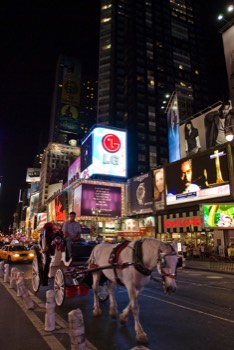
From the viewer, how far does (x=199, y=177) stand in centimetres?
3844

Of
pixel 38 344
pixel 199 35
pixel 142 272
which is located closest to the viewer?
pixel 38 344

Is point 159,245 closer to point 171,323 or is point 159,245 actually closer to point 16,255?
point 171,323

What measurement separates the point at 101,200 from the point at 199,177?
91.1 ft

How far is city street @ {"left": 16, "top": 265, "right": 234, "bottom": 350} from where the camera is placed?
5154 mm

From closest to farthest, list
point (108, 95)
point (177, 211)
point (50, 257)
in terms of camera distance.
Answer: point (50, 257)
point (177, 211)
point (108, 95)

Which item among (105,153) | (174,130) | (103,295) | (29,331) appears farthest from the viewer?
(105,153)

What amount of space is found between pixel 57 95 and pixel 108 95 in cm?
8955

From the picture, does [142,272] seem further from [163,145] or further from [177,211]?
[163,145]

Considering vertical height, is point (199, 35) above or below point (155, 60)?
above

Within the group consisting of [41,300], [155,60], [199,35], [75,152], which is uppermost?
[199,35]

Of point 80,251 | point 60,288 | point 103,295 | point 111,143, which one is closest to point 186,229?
point 111,143

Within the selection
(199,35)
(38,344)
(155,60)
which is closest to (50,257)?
(38,344)

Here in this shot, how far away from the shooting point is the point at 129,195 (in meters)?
59.9

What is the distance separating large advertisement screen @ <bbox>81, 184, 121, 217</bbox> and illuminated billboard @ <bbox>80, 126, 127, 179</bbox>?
13.0ft
